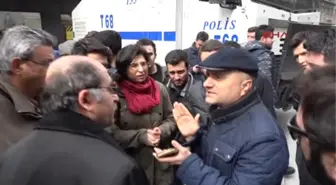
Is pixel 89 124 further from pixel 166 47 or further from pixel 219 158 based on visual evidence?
pixel 166 47

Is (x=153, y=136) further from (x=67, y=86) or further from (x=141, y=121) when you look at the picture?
(x=67, y=86)

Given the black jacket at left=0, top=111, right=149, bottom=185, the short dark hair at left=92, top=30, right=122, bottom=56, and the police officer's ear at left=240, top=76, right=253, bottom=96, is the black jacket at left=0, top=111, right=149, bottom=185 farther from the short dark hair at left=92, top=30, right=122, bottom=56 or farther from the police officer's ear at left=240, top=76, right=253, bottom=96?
the short dark hair at left=92, top=30, right=122, bottom=56

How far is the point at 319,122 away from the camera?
0.85 metres

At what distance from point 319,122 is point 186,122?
1105mm

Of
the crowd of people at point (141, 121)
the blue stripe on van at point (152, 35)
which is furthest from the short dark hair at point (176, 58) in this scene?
the blue stripe on van at point (152, 35)

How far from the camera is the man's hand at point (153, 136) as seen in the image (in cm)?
214

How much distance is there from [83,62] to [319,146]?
2.86 ft

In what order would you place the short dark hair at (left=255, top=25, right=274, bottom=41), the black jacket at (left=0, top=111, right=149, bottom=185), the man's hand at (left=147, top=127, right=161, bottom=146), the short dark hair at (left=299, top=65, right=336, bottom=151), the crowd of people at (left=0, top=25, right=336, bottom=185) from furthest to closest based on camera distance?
the short dark hair at (left=255, top=25, right=274, bottom=41) → the man's hand at (left=147, top=127, right=161, bottom=146) → the black jacket at (left=0, top=111, right=149, bottom=185) → the crowd of people at (left=0, top=25, right=336, bottom=185) → the short dark hair at (left=299, top=65, right=336, bottom=151)

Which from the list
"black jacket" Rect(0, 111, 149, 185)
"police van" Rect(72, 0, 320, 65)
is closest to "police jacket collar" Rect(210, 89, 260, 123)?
"black jacket" Rect(0, 111, 149, 185)

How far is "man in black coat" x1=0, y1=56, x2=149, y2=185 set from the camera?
1156 mm

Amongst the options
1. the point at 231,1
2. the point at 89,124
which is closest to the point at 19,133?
the point at 89,124

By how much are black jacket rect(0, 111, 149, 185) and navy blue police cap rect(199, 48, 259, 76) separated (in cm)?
63

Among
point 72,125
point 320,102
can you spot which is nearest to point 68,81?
point 72,125

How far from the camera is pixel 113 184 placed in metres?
1.13
